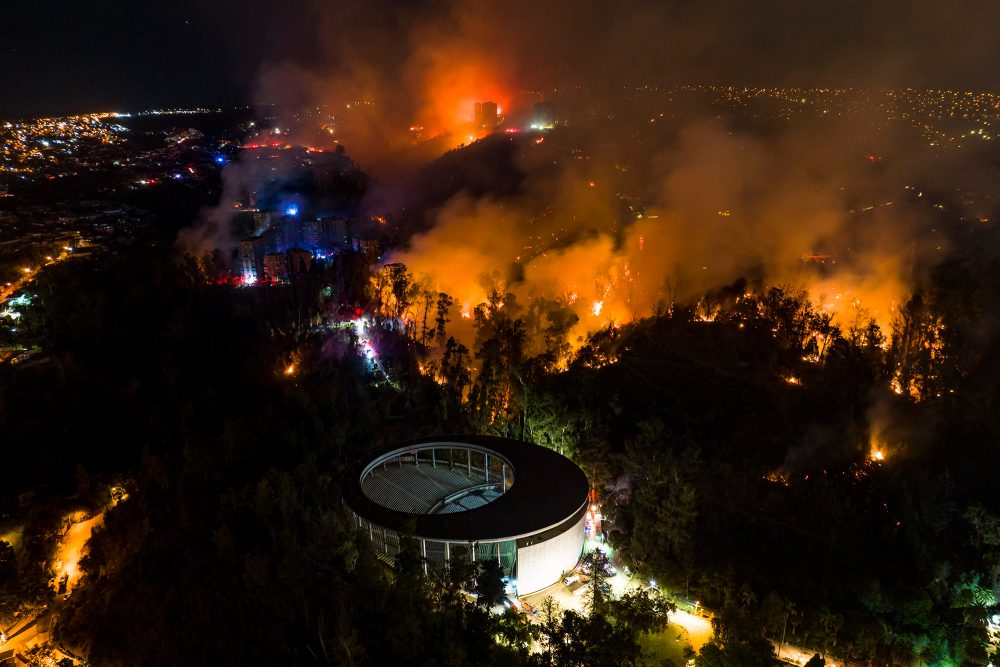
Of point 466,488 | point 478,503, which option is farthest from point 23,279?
point 478,503

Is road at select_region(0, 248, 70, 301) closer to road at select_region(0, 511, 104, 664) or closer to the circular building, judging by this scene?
road at select_region(0, 511, 104, 664)

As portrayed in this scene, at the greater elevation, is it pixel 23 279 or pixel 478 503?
pixel 23 279

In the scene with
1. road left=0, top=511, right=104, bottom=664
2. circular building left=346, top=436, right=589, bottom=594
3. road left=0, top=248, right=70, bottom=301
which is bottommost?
road left=0, top=511, right=104, bottom=664

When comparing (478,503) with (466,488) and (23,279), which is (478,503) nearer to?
(466,488)

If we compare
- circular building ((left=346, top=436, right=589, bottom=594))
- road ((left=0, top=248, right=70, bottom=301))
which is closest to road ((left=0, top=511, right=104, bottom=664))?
circular building ((left=346, top=436, right=589, bottom=594))

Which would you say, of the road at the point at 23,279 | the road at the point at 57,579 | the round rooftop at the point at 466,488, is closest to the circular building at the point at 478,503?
the round rooftop at the point at 466,488

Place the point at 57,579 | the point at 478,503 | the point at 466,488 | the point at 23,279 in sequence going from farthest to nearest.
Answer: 1. the point at 23,279
2. the point at 57,579
3. the point at 466,488
4. the point at 478,503

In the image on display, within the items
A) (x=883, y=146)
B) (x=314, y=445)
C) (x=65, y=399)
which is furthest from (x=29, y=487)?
(x=883, y=146)

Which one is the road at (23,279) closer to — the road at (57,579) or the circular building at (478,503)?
the road at (57,579)

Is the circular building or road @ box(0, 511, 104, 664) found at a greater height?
the circular building
